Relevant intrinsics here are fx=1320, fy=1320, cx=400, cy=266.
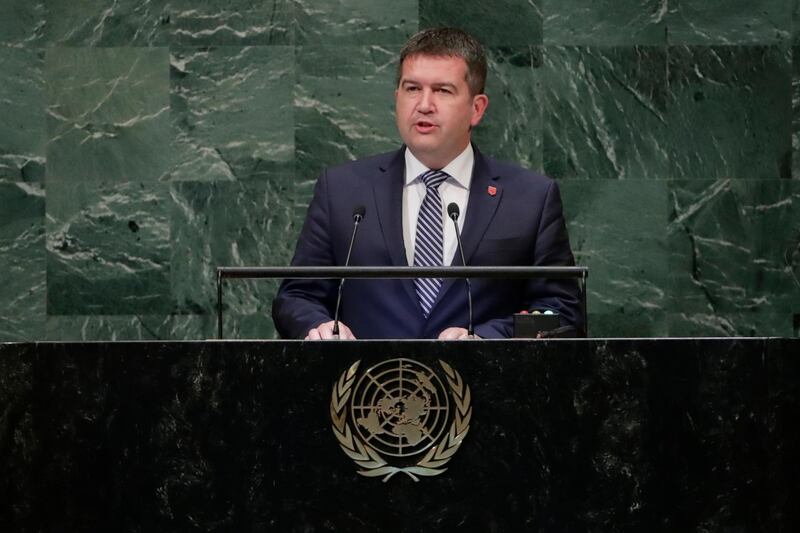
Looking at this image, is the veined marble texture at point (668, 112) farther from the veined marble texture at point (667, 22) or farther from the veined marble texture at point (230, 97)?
the veined marble texture at point (230, 97)

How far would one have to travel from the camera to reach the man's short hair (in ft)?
13.9

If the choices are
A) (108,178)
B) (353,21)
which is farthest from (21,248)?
(353,21)

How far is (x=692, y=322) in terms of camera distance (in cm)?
593

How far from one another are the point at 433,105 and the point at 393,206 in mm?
346

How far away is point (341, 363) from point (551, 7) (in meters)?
3.46

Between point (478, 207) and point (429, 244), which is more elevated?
point (478, 207)

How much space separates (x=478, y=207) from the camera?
4.23 metres

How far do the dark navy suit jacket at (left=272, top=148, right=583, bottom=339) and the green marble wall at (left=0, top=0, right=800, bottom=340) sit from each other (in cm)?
161

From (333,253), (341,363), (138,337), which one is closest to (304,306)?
(333,253)

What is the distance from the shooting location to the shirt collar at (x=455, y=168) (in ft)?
14.1

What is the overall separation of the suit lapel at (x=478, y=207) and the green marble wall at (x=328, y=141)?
1.62 meters

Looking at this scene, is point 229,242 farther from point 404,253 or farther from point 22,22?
point 404,253

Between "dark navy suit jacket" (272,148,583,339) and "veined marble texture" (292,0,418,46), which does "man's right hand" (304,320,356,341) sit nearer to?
"dark navy suit jacket" (272,148,583,339)

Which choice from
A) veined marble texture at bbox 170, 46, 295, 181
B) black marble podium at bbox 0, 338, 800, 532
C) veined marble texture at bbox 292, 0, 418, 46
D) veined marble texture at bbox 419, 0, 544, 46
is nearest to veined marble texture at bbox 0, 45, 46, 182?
veined marble texture at bbox 170, 46, 295, 181
